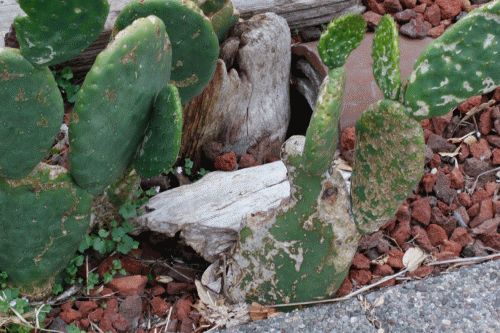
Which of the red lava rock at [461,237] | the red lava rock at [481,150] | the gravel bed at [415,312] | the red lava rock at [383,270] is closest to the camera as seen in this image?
the gravel bed at [415,312]

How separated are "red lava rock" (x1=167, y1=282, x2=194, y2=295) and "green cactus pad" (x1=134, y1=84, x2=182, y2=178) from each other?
0.53 metres

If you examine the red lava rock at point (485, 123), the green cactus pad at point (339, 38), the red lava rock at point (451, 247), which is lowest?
the red lava rock at point (451, 247)

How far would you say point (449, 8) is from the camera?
3.03 meters

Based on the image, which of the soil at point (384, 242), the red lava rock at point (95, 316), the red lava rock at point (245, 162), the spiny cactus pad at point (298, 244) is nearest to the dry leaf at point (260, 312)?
the spiny cactus pad at point (298, 244)

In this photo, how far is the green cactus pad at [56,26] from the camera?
1254 mm

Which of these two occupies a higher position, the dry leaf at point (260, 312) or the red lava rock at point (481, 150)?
the red lava rock at point (481, 150)

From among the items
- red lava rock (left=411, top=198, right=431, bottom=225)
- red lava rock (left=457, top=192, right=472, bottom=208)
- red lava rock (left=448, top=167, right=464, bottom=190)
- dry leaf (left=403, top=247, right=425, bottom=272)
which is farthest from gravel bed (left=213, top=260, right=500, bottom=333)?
red lava rock (left=448, top=167, right=464, bottom=190)

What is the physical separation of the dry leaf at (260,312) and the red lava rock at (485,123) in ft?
5.06

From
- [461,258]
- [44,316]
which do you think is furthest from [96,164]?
[461,258]

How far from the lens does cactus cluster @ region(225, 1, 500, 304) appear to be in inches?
55.3

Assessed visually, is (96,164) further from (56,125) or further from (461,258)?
(461,258)

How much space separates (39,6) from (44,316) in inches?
44.9

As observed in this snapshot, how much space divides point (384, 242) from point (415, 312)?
420mm

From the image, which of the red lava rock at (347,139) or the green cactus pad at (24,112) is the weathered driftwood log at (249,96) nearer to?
the red lava rock at (347,139)
